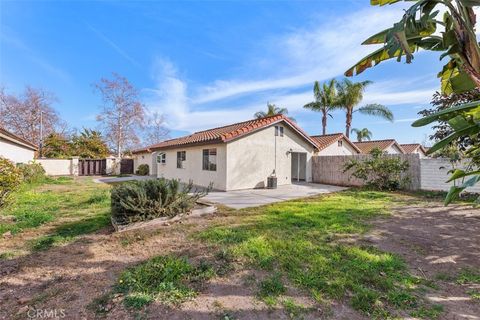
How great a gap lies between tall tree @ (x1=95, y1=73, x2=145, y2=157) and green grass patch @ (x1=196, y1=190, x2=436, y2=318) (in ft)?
91.4

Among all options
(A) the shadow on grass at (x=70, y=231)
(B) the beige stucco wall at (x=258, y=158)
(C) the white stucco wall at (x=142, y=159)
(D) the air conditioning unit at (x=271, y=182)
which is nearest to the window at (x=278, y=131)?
(B) the beige stucco wall at (x=258, y=158)

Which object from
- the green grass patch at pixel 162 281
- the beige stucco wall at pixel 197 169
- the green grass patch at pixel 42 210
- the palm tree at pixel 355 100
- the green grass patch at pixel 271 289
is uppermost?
the palm tree at pixel 355 100

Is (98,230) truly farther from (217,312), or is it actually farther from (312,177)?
(312,177)

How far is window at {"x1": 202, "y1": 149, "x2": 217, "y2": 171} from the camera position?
1280 cm

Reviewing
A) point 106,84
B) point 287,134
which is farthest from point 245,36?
point 106,84

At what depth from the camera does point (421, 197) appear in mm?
10086

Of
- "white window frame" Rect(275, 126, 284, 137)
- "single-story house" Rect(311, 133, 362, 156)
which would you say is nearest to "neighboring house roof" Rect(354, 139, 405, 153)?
"single-story house" Rect(311, 133, 362, 156)

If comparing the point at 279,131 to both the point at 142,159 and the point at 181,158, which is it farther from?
the point at 142,159

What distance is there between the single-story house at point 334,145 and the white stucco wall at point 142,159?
53.9ft

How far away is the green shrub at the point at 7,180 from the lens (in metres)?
6.71

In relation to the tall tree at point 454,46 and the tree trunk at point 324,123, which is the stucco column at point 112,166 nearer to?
the tree trunk at point 324,123

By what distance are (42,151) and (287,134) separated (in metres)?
29.1

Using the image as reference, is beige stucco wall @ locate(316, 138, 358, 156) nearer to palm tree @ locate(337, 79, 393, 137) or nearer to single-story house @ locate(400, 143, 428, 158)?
palm tree @ locate(337, 79, 393, 137)

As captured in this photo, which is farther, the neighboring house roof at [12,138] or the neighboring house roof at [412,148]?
the neighboring house roof at [412,148]
